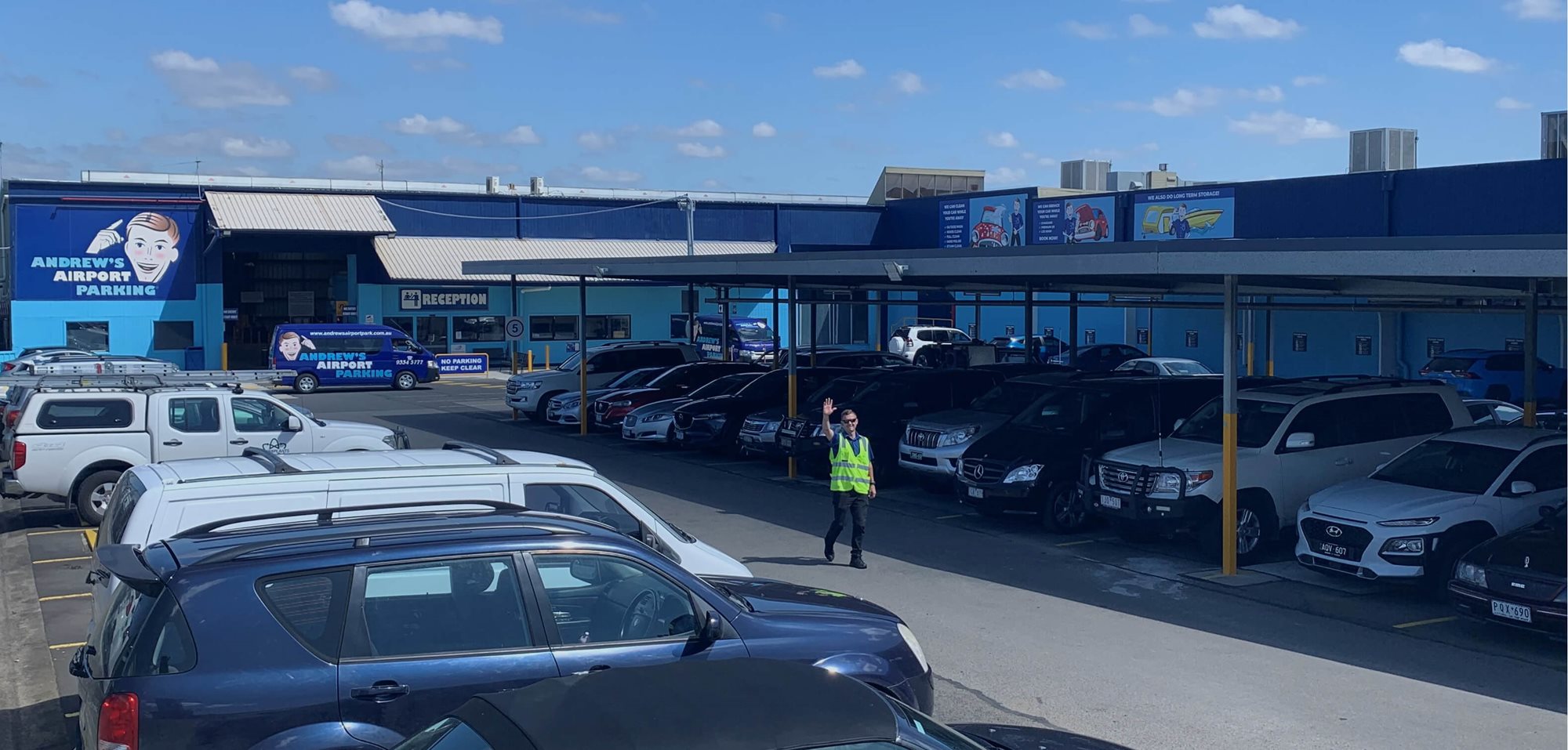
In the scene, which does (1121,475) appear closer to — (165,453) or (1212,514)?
(1212,514)

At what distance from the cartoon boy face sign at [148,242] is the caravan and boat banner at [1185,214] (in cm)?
3257

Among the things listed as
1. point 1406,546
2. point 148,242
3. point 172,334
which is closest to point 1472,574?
point 1406,546

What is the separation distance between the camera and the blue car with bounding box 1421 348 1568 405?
31.1m

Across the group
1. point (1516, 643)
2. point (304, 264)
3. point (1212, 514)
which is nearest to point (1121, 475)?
point (1212, 514)

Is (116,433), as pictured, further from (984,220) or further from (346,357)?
(984,220)

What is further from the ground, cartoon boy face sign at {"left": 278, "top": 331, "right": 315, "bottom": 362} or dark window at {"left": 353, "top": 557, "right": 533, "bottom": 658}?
cartoon boy face sign at {"left": 278, "top": 331, "right": 315, "bottom": 362}

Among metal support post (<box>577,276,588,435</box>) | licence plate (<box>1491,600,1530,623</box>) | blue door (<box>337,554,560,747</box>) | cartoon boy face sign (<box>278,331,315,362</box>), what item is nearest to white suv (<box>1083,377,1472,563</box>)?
licence plate (<box>1491,600,1530,623</box>)

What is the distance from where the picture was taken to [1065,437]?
16891 mm

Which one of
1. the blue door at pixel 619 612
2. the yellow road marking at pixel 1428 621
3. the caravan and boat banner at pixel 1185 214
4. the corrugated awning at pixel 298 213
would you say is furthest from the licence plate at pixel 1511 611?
the corrugated awning at pixel 298 213

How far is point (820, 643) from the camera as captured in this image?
6.64 meters

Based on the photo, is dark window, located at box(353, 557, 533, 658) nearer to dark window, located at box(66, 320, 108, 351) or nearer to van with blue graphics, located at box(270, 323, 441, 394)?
van with blue graphics, located at box(270, 323, 441, 394)

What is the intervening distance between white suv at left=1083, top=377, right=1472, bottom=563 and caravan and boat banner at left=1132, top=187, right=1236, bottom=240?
25993 mm

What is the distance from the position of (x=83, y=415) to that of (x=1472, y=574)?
1466cm

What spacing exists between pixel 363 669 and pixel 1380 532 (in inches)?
397
